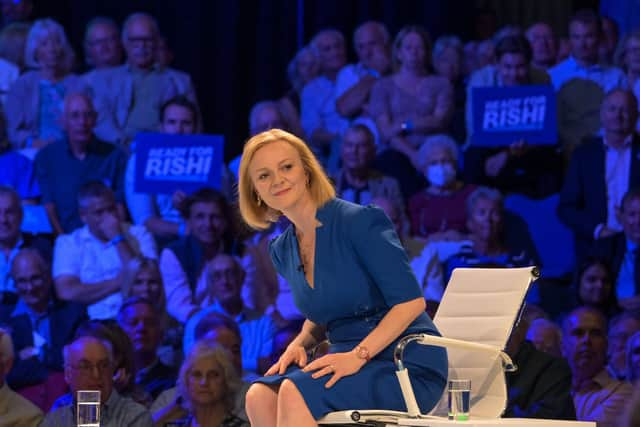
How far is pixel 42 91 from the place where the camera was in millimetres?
7355

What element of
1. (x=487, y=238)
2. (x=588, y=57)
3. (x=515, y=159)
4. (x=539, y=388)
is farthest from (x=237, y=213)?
(x=588, y=57)

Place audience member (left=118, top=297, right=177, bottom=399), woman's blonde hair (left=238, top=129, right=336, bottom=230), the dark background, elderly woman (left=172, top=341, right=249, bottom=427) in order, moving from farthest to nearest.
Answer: the dark background
audience member (left=118, top=297, right=177, bottom=399)
elderly woman (left=172, top=341, right=249, bottom=427)
woman's blonde hair (left=238, top=129, right=336, bottom=230)

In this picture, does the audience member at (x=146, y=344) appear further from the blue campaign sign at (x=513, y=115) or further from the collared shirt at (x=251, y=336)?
the blue campaign sign at (x=513, y=115)

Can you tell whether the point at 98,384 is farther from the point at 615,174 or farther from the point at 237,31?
the point at 237,31

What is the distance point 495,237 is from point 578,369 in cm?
111

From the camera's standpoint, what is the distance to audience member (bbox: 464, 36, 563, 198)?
7098mm

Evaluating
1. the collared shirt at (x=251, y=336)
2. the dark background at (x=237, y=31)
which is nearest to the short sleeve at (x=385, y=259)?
the collared shirt at (x=251, y=336)

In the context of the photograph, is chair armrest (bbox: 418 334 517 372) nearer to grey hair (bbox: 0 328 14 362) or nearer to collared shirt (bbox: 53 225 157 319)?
grey hair (bbox: 0 328 14 362)

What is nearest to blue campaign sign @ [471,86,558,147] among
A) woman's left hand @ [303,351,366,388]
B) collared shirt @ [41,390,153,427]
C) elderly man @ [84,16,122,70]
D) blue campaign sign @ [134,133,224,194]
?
blue campaign sign @ [134,133,224,194]

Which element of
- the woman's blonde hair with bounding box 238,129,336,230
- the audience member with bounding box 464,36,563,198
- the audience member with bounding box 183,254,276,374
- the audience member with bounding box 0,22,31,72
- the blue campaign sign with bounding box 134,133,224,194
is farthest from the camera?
the audience member with bounding box 0,22,31,72

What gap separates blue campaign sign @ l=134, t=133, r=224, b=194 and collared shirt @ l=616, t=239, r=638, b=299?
2.30 meters

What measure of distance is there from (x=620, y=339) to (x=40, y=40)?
12.7ft

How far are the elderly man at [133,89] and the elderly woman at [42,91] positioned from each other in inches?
7.1

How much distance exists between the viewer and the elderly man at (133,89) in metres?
7.39
